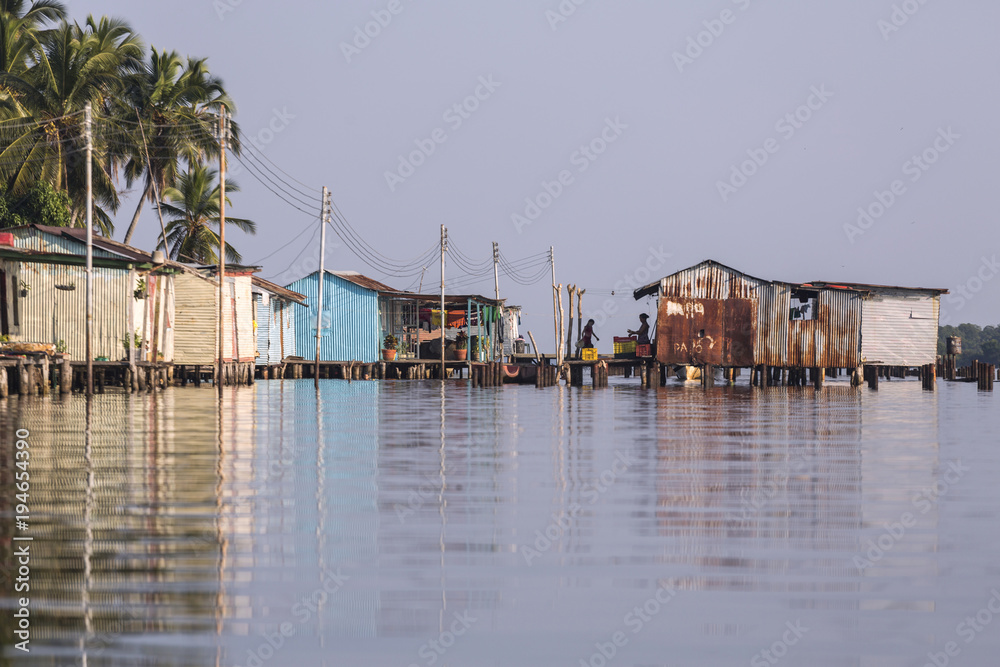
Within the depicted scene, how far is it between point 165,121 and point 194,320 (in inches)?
690

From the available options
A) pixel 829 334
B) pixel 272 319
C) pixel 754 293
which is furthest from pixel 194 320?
pixel 829 334

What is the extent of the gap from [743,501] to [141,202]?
163ft

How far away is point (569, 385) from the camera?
48938 mm

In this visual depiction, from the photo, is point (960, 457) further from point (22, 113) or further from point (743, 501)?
point (22, 113)

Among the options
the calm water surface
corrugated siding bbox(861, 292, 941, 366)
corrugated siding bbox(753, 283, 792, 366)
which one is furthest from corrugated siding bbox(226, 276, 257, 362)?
the calm water surface

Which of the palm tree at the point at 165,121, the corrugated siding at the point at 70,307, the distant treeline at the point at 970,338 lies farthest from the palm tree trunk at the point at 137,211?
the distant treeline at the point at 970,338

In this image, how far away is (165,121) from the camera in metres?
53.2

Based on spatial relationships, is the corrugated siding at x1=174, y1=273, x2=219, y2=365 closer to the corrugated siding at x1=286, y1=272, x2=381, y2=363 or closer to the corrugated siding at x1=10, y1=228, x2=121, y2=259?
the corrugated siding at x1=10, y1=228, x2=121, y2=259

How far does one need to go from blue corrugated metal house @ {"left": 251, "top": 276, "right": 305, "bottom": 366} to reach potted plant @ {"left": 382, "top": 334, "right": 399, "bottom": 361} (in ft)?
15.7

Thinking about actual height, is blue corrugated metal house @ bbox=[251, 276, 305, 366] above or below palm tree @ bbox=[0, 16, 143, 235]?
below

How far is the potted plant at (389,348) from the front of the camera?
56.4 metres

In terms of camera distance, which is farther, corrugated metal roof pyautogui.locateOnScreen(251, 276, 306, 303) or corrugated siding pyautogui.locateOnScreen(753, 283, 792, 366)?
corrugated metal roof pyautogui.locateOnScreen(251, 276, 306, 303)

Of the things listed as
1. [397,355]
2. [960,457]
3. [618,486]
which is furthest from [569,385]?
[618,486]

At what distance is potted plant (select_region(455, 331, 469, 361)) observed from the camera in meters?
58.6
